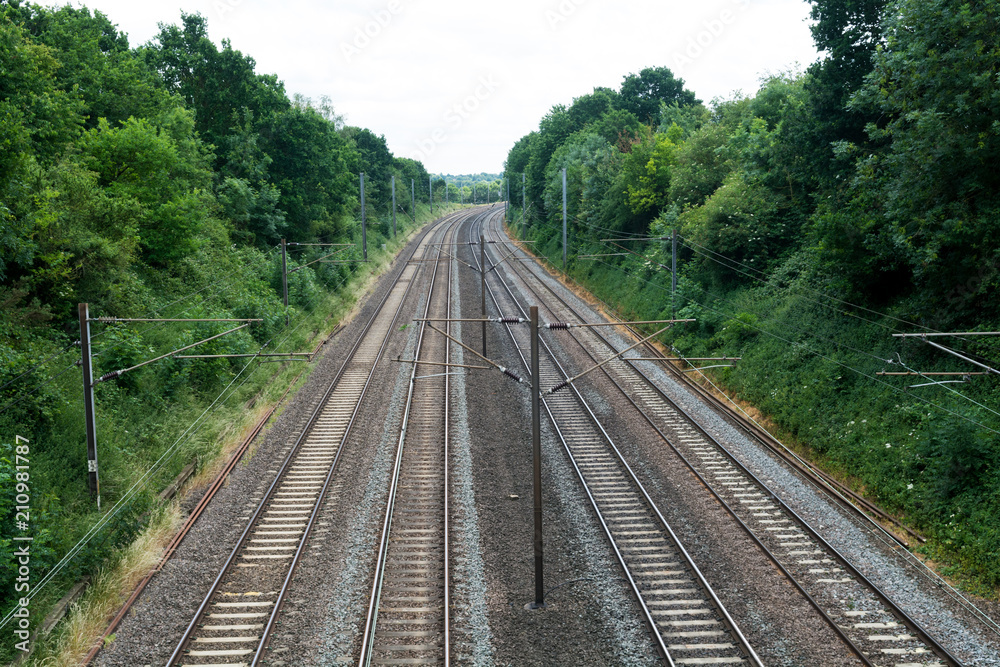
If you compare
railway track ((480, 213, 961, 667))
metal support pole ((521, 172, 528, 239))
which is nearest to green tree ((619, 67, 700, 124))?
metal support pole ((521, 172, 528, 239))

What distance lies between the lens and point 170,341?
2241cm

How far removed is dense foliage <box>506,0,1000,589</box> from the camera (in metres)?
14.5

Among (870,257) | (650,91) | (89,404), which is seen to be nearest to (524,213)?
(650,91)

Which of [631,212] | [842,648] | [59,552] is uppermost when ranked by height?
[631,212]

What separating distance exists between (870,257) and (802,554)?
30.9ft

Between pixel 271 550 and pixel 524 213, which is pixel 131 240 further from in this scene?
pixel 524 213

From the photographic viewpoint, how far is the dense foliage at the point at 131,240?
14711 mm

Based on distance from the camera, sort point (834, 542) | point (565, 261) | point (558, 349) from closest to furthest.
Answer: point (834, 542), point (558, 349), point (565, 261)

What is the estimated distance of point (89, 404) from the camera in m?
13.6

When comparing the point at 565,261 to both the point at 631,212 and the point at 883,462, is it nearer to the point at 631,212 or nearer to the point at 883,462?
the point at 631,212

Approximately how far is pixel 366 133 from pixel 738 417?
6926 centimetres

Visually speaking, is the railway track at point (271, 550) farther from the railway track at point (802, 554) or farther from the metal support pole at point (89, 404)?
the railway track at point (802, 554)

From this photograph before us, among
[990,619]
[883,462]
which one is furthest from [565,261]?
[990,619]

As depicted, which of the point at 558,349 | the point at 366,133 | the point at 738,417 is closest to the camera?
the point at 738,417
